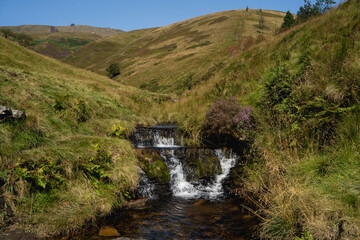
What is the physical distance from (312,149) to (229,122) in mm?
3571

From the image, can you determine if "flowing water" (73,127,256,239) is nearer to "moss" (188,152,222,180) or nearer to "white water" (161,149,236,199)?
"white water" (161,149,236,199)

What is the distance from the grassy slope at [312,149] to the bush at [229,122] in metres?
0.46

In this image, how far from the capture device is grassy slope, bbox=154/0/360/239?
3.09m

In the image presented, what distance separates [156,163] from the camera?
23.9 feet

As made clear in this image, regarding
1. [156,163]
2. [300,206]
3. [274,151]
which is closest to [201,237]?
[300,206]

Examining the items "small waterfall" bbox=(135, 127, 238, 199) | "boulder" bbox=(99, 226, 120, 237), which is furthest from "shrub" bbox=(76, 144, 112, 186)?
"small waterfall" bbox=(135, 127, 238, 199)

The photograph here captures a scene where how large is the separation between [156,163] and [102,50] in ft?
401

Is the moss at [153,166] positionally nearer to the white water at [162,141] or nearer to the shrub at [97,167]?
the shrub at [97,167]

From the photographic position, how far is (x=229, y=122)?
313 inches

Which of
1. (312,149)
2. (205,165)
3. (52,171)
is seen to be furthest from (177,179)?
(312,149)

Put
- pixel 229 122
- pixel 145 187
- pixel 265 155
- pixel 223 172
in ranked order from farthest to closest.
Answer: pixel 229 122, pixel 223 172, pixel 145 187, pixel 265 155

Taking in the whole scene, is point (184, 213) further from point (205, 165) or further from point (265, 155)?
point (265, 155)

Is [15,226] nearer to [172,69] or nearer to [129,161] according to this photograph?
[129,161]

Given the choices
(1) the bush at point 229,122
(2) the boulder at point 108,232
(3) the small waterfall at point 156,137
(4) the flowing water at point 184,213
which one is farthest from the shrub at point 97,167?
(1) the bush at point 229,122
